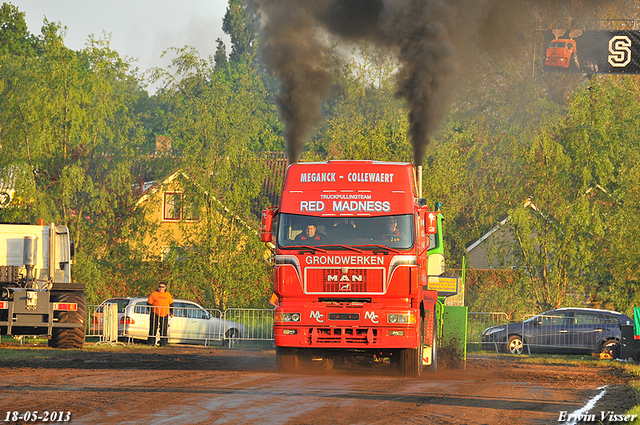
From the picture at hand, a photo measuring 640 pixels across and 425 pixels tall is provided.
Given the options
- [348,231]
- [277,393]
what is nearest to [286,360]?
[348,231]

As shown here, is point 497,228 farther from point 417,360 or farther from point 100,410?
point 100,410

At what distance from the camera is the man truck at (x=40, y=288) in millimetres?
19641

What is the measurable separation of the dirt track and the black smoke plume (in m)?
7.13

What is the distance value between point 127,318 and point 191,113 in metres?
9.07

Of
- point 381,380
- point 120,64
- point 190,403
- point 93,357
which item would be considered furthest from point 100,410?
point 120,64

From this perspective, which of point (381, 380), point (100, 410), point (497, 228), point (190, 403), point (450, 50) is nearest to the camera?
point (100, 410)

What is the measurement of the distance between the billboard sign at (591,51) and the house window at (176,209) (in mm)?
14141

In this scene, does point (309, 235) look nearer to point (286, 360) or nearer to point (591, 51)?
point (286, 360)

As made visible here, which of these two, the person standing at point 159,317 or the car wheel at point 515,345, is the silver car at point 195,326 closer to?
the person standing at point 159,317

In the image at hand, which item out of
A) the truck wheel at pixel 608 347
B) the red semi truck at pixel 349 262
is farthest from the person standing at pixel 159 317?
the truck wheel at pixel 608 347

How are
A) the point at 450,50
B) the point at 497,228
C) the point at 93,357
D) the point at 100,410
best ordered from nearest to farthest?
the point at 100,410 → the point at 93,357 → the point at 450,50 → the point at 497,228

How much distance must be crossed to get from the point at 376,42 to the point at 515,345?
32.6ft

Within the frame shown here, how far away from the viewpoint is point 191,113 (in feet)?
105

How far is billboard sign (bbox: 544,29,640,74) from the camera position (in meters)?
33.1
